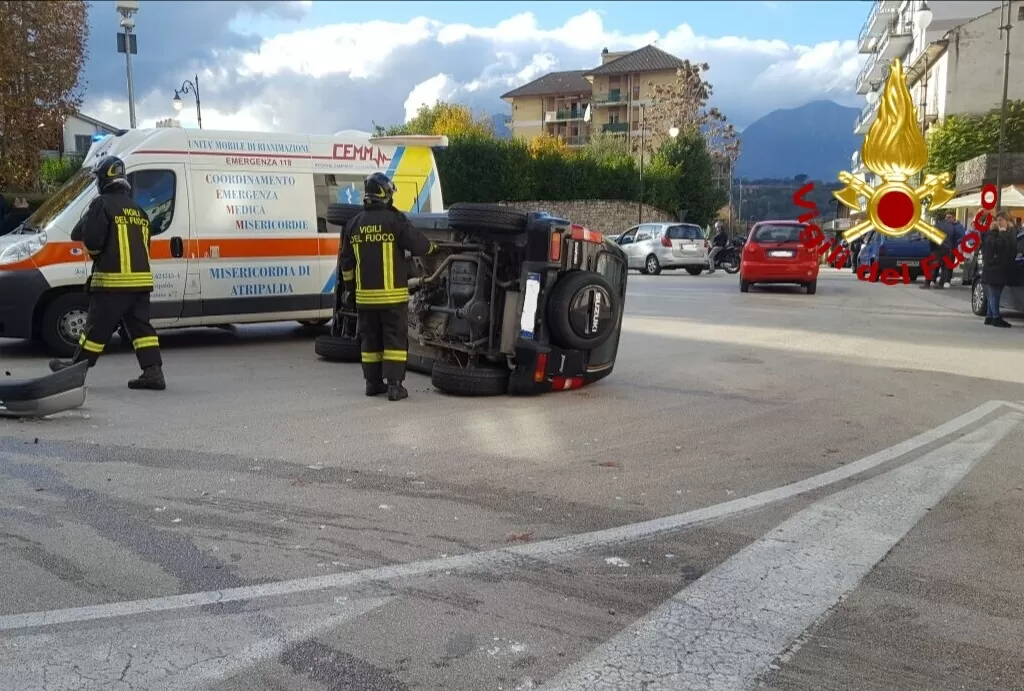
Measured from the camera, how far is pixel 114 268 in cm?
728

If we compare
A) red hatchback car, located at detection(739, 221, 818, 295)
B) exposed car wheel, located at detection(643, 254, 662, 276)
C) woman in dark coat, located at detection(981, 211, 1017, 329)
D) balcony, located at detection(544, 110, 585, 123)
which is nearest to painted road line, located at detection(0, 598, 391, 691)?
woman in dark coat, located at detection(981, 211, 1017, 329)

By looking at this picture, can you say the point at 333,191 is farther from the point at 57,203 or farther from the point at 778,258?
the point at 778,258

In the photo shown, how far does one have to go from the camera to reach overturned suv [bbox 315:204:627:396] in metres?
7.14

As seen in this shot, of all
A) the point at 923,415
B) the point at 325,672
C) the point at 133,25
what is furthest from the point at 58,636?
the point at 133,25

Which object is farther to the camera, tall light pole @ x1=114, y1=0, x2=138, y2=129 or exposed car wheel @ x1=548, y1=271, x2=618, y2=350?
tall light pole @ x1=114, y1=0, x2=138, y2=129

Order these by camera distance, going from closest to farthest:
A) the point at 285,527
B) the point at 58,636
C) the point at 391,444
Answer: the point at 58,636 → the point at 285,527 → the point at 391,444

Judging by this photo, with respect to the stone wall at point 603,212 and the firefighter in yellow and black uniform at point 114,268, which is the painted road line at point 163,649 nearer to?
the firefighter in yellow and black uniform at point 114,268

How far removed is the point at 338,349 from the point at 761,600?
6535 millimetres

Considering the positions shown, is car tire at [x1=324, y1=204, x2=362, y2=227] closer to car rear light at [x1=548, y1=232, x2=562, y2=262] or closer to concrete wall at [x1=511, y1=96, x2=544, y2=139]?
car rear light at [x1=548, y1=232, x2=562, y2=262]

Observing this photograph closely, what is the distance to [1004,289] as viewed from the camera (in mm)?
13625

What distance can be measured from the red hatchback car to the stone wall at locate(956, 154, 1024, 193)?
47.9 feet

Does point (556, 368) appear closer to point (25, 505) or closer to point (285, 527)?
point (285, 527)

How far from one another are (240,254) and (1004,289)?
11526 mm

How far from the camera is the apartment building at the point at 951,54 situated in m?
39.5
